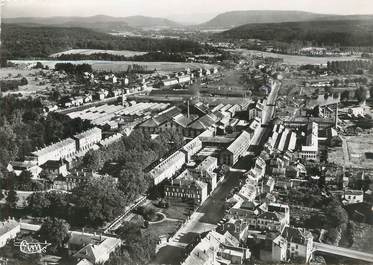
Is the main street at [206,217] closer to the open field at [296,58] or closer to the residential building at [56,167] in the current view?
the residential building at [56,167]

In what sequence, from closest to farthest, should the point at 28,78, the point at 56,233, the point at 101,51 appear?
the point at 56,233 → the point at 28,78 → the point at 101,51

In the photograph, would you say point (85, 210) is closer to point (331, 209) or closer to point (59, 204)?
point (59, 204)

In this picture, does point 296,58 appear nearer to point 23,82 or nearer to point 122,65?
point 122,65

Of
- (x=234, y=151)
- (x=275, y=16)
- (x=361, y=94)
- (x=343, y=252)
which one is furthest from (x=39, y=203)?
(x=275, y=16)

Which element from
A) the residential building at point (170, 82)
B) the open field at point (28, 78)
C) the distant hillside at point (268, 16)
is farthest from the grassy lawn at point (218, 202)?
the residential building at point (170, 82)

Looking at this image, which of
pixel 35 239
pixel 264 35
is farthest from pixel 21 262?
pixel 264 35

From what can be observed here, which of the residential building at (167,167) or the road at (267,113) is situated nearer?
the residential building at (167,167)

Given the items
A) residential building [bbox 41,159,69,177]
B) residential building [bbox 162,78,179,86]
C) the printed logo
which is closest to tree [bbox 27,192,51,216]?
the printed logo
